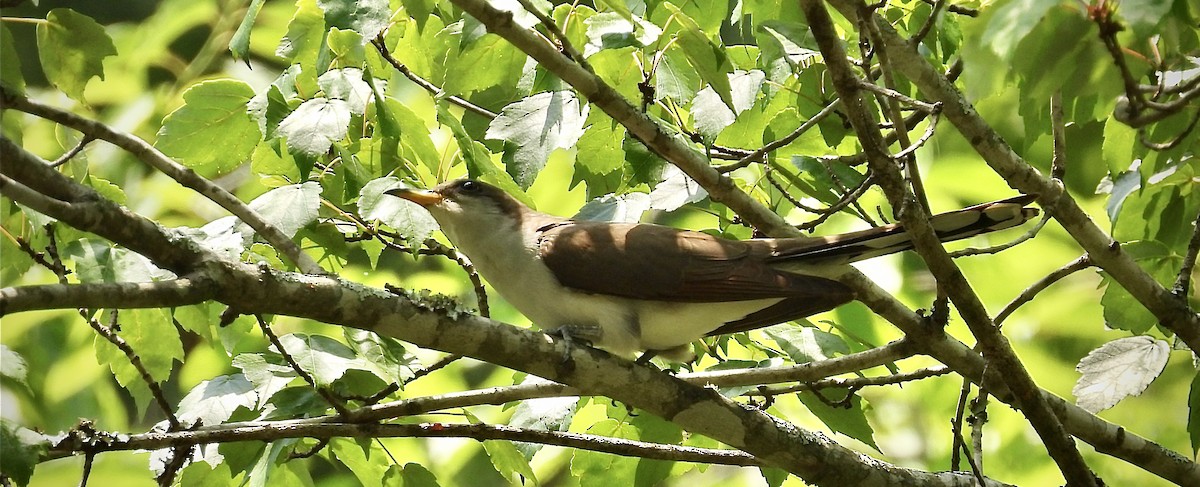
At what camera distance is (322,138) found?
2.80 m

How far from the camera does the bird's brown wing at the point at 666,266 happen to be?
3.43 m

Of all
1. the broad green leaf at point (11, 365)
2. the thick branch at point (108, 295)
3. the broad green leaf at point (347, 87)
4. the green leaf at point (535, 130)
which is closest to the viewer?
the thick branch at point (108, 295)

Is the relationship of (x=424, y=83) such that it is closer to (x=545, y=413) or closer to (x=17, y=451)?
(x=545, y=413)

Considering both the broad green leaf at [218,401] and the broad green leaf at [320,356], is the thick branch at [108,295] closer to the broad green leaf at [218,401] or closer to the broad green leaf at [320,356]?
the broad green leaf at [320,356]

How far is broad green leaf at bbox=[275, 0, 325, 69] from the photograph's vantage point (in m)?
3.25

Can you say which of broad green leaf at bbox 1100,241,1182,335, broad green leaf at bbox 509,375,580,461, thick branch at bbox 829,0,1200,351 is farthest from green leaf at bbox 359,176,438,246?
broad green leaf at bbox 1100,241,1182,335

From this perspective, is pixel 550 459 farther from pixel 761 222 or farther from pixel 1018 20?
pixel 1018 20

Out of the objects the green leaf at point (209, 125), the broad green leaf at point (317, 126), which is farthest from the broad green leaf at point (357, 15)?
the green leaf at point (209, 125)

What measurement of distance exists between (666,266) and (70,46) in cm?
195

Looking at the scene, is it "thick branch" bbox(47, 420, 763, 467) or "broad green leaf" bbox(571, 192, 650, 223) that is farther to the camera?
"broad green leaf" bbox(571, 192, 650, 223)

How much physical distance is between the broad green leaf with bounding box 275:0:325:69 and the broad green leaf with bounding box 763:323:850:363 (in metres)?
1.78

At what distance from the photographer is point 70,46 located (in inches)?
106

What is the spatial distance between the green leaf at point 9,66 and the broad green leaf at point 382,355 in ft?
3.51

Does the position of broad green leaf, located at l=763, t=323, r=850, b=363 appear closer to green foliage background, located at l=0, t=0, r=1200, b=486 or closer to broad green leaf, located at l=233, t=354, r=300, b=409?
green foliage background, located at l=0, t=0, r=1200, b=486
